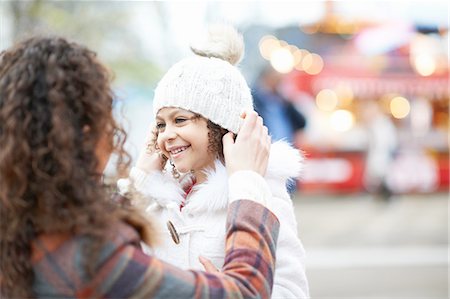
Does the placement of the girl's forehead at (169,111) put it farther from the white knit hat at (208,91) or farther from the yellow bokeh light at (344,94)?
the yellow bokeh light at (344,94)

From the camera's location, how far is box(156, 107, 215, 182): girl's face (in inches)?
83.9

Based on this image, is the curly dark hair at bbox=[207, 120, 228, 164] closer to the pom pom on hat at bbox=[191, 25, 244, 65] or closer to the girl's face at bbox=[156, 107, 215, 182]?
the girl's face at bbox=[156, 107, 215, 182]

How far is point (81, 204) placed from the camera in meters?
1.51

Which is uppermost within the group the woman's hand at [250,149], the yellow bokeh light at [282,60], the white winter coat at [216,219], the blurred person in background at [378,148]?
the yellow bokeh light at [282,60]

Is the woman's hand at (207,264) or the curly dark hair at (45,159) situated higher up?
the curly dark hair at (45,159)

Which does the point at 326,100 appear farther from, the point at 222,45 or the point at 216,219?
the point at 216,219

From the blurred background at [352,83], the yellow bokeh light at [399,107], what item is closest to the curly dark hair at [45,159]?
the blurred background at [352,83]

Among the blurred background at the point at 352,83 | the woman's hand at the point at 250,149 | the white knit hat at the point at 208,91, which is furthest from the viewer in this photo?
the blurred background at the point at 352,83

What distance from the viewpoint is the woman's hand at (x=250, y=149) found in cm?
183

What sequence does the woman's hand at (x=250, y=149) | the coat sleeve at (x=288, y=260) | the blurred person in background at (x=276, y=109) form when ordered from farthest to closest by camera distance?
the blurred person in background at (x=276, y=109) → the coat sleeve at (x=288, y=260) → the woman's hand at (x=250, y=149)

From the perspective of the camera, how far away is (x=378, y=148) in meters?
12.8

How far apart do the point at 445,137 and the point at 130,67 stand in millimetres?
5485

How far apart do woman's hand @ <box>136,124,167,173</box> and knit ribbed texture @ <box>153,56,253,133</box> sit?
0.31 ft

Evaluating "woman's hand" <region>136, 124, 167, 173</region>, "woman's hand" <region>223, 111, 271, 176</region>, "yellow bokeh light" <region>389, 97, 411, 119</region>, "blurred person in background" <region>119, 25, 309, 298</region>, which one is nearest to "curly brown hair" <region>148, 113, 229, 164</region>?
"blurred person in background" <region>119, 25, 309, 298</region>
